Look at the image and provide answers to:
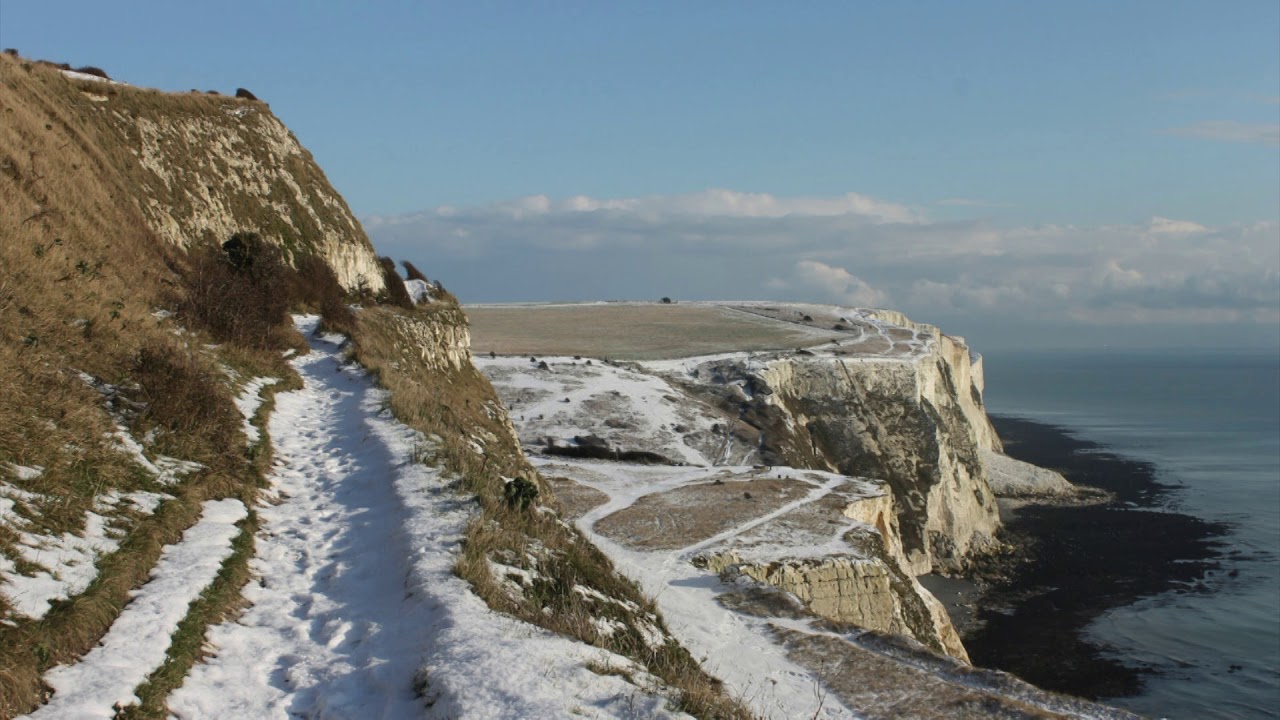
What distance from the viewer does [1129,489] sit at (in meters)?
71.4

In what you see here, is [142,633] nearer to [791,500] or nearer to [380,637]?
[380,637]

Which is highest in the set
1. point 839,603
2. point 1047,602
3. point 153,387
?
point 153,387

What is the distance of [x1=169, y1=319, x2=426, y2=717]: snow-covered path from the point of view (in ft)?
21.0

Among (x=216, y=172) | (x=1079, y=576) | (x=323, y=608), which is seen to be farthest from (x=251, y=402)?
(x=1079, y=576)

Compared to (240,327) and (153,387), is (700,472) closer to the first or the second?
(240,327)

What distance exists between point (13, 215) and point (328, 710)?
12.2m

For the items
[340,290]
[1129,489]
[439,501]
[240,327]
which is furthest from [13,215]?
[1129,489]

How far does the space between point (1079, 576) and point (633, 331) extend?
4021cm

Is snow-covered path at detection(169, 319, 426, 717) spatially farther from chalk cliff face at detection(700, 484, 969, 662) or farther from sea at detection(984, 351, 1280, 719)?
sea at detection(984, 351, 1280, 719)

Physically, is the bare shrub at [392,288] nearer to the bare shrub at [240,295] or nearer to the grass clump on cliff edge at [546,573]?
the bare shrub at [240,295]

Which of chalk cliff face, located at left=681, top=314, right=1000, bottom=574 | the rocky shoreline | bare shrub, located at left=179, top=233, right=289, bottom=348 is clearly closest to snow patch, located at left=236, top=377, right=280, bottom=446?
bare shrub, located at left=179, top=233, right=289, bottom=348

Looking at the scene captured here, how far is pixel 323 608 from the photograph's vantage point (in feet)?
26.3

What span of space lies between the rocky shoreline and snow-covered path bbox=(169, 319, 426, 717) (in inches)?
1063

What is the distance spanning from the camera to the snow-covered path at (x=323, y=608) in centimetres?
639
